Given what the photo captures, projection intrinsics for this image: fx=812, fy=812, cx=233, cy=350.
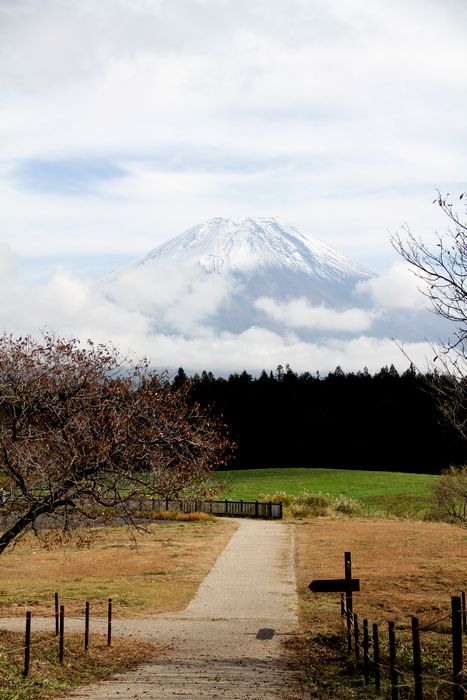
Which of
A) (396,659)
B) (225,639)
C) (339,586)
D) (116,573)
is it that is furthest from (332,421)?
(396,659)

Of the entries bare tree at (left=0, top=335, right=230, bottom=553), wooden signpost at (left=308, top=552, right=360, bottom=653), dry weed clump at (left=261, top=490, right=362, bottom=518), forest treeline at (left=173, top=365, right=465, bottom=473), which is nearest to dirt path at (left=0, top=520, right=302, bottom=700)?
wooden signpost at (left=308, top=552, right=360, bottom=653)

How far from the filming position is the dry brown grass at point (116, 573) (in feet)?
71.3

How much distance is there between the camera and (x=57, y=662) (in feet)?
47.2

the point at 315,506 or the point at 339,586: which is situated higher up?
the point at 339,586

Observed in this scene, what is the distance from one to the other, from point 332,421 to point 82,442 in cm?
8153

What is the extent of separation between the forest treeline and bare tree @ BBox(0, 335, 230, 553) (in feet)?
233

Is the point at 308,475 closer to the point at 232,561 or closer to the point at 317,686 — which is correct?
the point at 232,561

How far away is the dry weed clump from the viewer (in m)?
49.5

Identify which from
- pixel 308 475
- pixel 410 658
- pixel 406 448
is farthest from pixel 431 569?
pixel 406 448

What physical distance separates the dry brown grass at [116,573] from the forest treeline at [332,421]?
5284 cm

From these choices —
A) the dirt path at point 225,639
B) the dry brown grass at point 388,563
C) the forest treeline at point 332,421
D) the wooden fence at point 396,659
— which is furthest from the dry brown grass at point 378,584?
the forest treeline at point 332,421

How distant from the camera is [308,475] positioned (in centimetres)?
7650

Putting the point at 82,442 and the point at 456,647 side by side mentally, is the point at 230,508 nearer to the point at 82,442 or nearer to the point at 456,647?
the point at 82,442

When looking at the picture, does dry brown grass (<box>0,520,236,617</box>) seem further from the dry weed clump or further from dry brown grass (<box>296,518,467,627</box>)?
the dry weed clump
